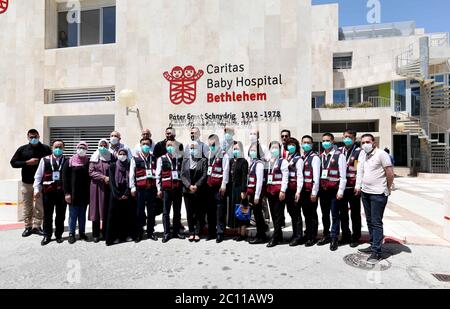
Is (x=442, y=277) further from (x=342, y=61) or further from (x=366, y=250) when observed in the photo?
(x=342, y=61)

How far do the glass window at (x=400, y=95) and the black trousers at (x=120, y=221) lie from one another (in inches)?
961

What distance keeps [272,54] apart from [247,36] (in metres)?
1.21

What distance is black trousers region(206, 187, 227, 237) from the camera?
5621 millimetres

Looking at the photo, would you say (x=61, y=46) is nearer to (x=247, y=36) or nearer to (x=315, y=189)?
(x=247, y=36)

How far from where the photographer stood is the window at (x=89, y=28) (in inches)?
513

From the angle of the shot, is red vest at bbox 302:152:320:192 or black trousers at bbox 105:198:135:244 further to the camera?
black trousers at bbox 105:198:135:244

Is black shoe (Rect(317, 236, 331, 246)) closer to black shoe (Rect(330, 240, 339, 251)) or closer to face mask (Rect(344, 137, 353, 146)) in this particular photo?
black shoe (Rect(330, 240, 339, 251))

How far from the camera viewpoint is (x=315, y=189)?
203 inches

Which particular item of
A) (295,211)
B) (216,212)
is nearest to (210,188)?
(216,212)

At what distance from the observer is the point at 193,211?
19.0ft

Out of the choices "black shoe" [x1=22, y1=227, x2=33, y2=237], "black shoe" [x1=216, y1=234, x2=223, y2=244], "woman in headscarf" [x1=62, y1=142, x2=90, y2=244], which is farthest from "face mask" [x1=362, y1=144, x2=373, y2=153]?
"black shoe" [x1=22, y1=227, x2=33, y2=237]

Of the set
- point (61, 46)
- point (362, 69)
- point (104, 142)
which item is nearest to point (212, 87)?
point (104, 142)

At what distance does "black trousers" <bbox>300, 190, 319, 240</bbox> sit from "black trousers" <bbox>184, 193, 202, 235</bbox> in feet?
6.64
